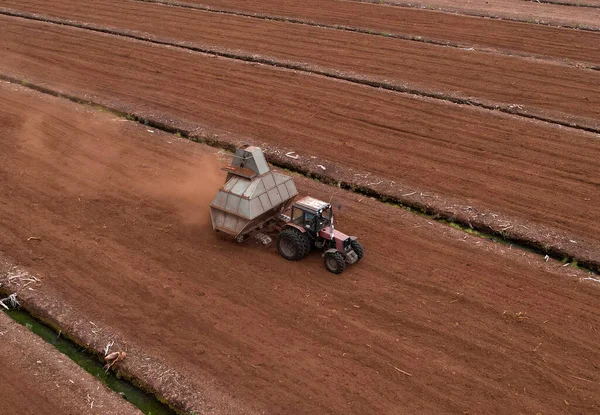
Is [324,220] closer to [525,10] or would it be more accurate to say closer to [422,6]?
[422,6]

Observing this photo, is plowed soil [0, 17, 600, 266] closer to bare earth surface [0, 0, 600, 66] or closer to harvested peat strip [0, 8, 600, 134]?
harvested peat strip [0, 8, 600, 134]

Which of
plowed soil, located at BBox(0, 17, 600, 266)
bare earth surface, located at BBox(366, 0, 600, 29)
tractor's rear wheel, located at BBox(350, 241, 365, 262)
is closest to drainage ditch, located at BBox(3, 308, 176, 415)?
tractor's rear wheel, located at BBox(350, 241, 365, 262)

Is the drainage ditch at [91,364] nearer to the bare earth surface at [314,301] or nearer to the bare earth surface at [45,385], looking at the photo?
the bare earth surface at [45,385]

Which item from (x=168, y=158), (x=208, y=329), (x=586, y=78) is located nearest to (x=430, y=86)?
(x=586, y=78)

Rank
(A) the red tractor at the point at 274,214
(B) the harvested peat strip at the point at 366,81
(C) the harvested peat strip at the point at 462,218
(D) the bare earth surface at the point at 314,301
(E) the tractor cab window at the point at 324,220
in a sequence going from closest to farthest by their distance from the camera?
(D) the bare earth surface at the point at 314,301, (A) the red tractor at the point at 274,214, (E) the tractor cab window at the point at 324,220, (C) the harvested peat strip at the point at 462,218, (B) the harvested peat strip at the point at 366,81

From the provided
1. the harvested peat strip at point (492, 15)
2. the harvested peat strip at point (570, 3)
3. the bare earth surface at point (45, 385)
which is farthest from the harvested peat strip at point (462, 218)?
the harvested peat strip at point (570, 3)
